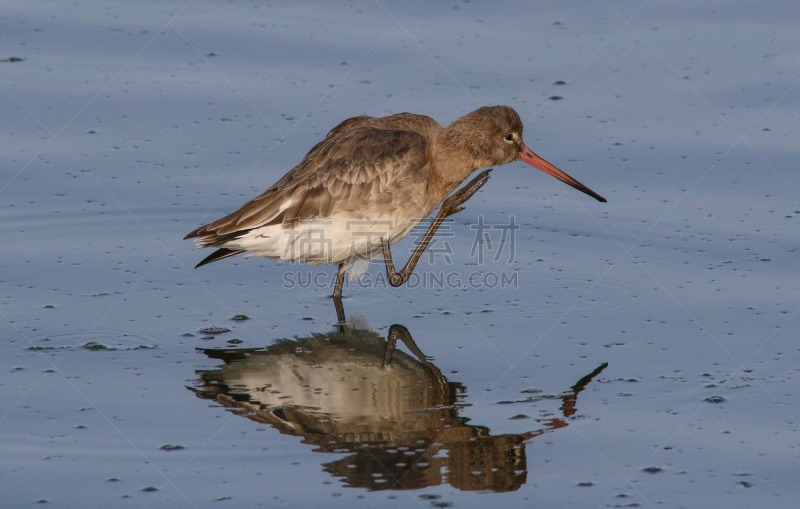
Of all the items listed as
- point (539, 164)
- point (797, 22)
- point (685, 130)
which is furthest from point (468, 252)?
point (797, 22)

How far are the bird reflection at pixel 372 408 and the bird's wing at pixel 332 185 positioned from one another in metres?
0.89

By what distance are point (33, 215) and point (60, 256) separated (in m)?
0.73

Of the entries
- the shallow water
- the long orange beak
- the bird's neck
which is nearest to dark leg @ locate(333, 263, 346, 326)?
the shallow water

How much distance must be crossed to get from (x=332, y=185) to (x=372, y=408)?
2.02 metres

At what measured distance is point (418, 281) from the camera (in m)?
8.26

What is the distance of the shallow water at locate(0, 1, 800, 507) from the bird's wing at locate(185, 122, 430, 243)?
22.9 inches

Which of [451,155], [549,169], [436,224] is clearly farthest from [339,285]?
[549,169]

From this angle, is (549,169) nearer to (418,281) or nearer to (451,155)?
(451,155)

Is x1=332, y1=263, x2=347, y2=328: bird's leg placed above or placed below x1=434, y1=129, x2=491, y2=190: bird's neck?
below

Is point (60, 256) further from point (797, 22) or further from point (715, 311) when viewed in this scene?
point (797, 22)

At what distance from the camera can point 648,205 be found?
8977 millimetres

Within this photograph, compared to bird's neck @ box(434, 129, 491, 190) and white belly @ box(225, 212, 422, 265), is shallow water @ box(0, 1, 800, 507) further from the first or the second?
bird's neck @ box(434, 129, 491, 190)

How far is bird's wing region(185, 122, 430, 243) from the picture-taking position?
25.0 ft

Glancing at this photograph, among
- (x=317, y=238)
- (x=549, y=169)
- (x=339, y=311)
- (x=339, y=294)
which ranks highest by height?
(x=549, y=169)
